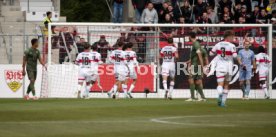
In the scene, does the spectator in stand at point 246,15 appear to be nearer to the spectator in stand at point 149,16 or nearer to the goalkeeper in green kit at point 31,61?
the spectator in stand at point 149,16

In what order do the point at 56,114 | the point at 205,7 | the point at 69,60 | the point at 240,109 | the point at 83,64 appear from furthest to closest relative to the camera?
1. the point at 205,7
2. the point at 69,60
3. the point at 83,64
4. the point at 240,109
5. the point at 56,114

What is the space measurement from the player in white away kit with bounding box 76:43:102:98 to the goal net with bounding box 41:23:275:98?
1.59 m

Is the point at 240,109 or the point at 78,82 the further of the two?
the point at 78,82

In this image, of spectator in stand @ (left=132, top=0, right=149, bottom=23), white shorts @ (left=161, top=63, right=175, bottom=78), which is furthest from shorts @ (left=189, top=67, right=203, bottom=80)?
spectator in stand @ (left=132, top=0, right=149, bottom=23)

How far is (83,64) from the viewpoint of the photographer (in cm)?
3478

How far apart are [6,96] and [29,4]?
10914mm

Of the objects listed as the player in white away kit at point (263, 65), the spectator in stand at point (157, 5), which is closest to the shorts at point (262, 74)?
the player in white away kit at point (263, 65)

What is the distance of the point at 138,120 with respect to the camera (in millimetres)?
20391

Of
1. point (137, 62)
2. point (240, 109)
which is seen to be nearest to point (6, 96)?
point (137, 62)

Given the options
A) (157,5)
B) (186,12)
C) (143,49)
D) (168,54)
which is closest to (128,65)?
→ (168,54)

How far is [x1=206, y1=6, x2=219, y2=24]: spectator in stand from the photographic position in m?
39.9

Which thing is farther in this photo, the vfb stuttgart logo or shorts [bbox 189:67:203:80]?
the vfb stuttgart logo

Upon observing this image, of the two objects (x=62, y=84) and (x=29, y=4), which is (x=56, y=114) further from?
(x=29, y=4)

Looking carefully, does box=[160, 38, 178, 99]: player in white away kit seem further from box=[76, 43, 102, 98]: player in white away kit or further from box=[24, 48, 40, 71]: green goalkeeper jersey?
box=[24, 48, 40, 71]: green goalkeeper jersey
